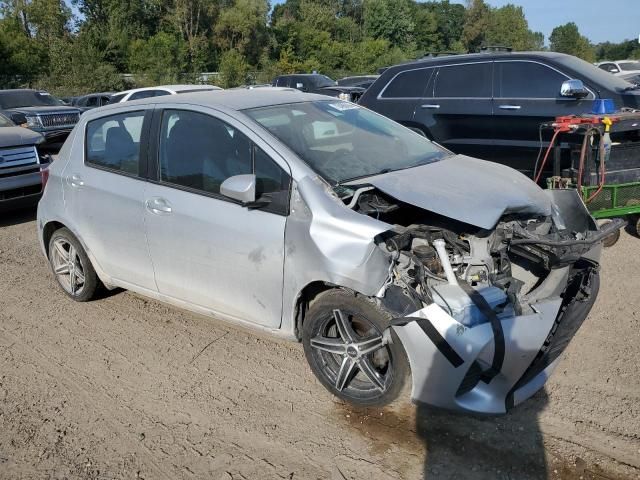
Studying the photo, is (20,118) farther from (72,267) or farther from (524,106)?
(524,106)

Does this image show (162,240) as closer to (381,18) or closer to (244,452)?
(244,452)

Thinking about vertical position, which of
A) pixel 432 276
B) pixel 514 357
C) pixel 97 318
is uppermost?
pixel 432 276

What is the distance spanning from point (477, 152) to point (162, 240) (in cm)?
491

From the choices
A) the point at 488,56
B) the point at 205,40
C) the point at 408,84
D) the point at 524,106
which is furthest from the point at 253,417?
the point at 205,40

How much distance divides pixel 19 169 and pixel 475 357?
25.8 ft

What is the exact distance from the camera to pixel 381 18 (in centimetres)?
8300

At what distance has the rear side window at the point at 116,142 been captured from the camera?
4.63 m

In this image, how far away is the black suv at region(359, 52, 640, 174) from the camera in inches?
288

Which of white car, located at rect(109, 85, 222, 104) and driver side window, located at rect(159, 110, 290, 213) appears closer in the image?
driver side window, located at rect(159, 110, 290, 213)

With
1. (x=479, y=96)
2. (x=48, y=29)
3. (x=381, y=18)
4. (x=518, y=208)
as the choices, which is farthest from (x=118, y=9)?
(x=518, y=208)

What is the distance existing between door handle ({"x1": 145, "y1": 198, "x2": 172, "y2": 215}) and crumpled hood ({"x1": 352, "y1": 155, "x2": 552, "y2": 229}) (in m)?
1.38

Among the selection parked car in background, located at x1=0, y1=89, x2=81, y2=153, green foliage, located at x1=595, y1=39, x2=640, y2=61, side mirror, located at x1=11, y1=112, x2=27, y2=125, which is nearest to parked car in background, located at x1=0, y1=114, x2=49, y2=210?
parked car in background, located at x1=0, y1=89, x2=81, y2=153

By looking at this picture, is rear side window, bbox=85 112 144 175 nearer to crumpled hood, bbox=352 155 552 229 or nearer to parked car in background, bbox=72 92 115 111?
crumpled hood, bbox=352 155 552 229

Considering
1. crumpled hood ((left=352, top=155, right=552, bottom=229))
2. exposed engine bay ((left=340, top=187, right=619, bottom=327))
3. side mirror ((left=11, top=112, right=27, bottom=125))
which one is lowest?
side mirror ((left=11, top=112, right=27, bottom=125))
